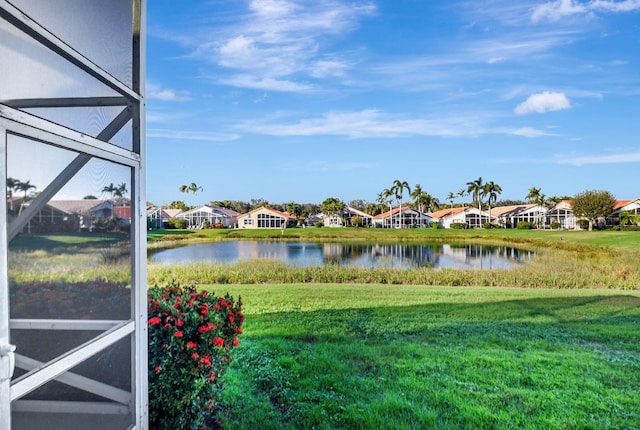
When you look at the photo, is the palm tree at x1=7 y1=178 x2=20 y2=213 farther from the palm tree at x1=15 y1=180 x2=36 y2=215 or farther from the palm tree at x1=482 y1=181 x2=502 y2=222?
the palm tree at x1=482 y1=181 x2=502 y2=222

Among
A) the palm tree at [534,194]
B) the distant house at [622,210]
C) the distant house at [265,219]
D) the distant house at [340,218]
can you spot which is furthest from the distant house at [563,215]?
the distant house at [265,219]

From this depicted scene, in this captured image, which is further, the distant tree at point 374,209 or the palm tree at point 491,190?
the distant tree at point 374,209

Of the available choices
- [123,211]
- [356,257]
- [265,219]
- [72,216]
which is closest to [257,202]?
[265,219]

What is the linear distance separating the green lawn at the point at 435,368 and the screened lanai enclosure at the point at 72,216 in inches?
52.5

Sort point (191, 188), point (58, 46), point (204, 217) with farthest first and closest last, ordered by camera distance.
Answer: point (191, 188)
point (204, 217)
point (58, 46)

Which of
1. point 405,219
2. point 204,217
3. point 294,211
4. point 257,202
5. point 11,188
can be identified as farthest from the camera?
point 257,202

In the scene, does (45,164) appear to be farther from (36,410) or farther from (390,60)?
(390,60)

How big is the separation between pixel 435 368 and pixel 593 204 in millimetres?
42052

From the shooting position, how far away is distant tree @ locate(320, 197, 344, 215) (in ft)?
166

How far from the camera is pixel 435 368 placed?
356 centimetres

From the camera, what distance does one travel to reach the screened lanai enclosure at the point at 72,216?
1079 mm

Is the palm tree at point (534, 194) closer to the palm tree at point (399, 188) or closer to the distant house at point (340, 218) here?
the palm tree at point (399, 188)

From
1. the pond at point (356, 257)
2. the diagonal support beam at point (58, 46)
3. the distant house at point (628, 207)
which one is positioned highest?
the distant house at point (628, 207)

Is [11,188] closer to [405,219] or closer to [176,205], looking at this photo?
[405,219]
